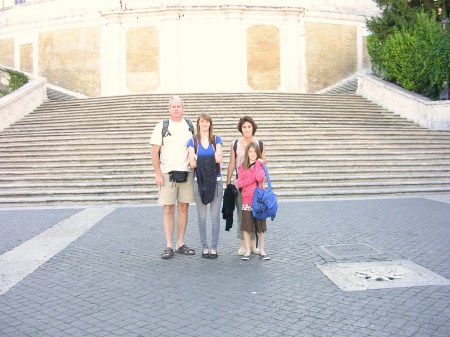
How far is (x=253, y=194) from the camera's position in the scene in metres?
5.47

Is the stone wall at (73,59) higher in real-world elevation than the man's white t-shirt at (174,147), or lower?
higher

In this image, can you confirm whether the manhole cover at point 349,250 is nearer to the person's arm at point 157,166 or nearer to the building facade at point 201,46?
the person's arm at point 157,166

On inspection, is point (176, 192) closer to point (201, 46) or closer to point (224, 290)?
point (224, 290)

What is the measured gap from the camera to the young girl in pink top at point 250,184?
17.8 feet

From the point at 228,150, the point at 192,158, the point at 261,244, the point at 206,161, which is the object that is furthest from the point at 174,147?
the point at 228,150

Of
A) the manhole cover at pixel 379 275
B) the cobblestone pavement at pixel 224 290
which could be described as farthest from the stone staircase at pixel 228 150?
the manhole cover at pixel 379 275

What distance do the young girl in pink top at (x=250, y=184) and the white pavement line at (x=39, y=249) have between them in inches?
97.0

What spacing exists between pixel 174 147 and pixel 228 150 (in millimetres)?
7395

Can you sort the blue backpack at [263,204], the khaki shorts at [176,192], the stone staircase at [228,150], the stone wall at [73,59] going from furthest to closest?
the stone wall at [73,59]
the stone staircase at [228,150]
the khaki shorts at [176,192]
the blue backpack at [263,204]

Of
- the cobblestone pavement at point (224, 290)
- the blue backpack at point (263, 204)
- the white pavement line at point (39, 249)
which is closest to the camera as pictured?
the cobblestone pavement at point (224, 290)

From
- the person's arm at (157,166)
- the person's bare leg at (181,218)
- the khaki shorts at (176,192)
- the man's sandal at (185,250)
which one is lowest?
the man's sandal at (185,250)

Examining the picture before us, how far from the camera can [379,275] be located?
4707 mm

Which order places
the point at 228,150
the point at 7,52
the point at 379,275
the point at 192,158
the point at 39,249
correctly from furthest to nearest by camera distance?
the point at 7,52 → the point at 228,150 → the point at 39,249 → the point at 192,158 → the point at 379,275

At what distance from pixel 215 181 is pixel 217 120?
10.3m
